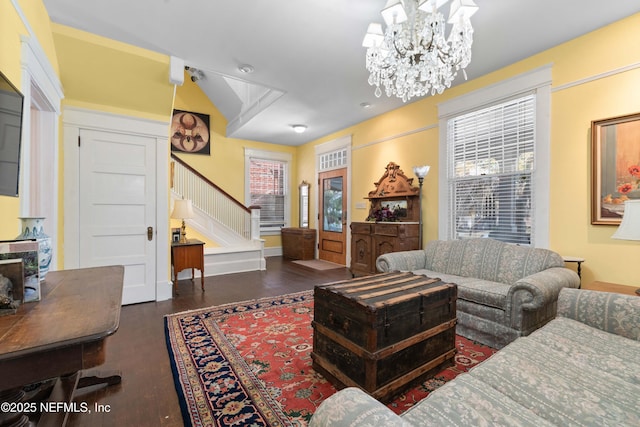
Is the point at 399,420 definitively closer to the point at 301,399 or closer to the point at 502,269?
the point at 301,399

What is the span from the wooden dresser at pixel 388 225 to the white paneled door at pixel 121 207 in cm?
320

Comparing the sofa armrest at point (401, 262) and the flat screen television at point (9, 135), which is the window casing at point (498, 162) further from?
the flat screen television at point (9, 135)

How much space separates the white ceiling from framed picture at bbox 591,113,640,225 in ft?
3.38

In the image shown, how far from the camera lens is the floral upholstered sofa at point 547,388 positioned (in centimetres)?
94

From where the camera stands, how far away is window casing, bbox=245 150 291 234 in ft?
24.8

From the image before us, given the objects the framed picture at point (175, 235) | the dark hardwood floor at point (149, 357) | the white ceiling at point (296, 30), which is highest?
the white ceiling at point (296, 30)

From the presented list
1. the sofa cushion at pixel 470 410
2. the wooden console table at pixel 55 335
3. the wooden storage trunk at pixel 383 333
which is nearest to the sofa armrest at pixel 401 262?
A: the wooden storage trunk at pixel 383 333

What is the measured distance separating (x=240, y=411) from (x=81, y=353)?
1.09 meters

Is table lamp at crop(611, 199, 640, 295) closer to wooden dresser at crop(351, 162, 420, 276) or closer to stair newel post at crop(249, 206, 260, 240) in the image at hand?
wooden dresser at crop(351, 162, 420, 276)

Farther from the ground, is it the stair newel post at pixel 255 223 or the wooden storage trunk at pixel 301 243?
the stair newel post at pixel 255 223

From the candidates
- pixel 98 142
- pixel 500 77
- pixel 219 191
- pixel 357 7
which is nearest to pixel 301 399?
pixel 357 7

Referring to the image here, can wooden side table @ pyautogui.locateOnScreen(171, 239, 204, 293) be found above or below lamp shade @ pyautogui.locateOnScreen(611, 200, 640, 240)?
below

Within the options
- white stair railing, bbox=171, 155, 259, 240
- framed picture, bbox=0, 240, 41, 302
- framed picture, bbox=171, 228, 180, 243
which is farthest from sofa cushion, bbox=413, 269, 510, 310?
white stair railing, bbox=171, 155, 259, 240

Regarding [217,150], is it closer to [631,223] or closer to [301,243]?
[301,243]
